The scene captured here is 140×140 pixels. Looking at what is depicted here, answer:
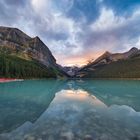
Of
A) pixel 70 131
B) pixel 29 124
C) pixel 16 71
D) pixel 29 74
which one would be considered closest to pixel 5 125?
pixel 29 124

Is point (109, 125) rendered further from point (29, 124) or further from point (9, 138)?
point (9, 138)

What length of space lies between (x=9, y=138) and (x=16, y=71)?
130224mm

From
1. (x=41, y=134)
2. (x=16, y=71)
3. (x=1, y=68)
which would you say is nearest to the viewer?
(x=41, y=134)

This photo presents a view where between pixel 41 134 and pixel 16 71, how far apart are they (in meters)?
130

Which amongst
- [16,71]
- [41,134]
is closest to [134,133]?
[41,134]

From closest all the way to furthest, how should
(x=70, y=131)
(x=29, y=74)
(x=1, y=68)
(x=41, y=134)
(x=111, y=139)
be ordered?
1. (x=111, y=139)
2. (x=41, y=134)
3. (x=70, y=131)
4. (x=1, y=68)
5. (x=29, y=74)

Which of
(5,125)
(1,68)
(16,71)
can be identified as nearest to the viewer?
(5,125)

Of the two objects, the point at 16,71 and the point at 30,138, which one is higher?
the point at 16,71

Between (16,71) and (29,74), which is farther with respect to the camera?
(29,74)

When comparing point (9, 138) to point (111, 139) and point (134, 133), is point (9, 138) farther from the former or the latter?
point (134, 133)

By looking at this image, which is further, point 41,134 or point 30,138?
point 41,134

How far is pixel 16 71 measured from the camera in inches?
5315

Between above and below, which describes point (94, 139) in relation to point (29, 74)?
below

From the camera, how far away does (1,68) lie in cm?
11869
